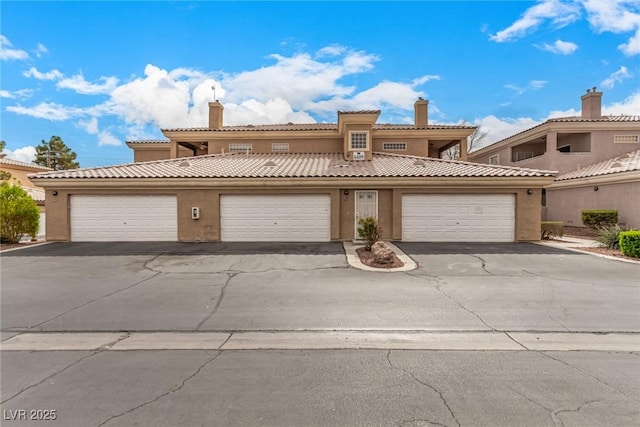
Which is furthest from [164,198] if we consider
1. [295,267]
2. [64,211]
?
[295,267]

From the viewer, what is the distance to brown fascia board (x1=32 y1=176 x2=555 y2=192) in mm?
14367

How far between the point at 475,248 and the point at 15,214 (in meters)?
20.4

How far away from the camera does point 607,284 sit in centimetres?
769

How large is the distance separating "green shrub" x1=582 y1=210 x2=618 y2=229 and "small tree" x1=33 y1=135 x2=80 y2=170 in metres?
65.8

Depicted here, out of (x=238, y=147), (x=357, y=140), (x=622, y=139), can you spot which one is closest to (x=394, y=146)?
(x=357, y=140)

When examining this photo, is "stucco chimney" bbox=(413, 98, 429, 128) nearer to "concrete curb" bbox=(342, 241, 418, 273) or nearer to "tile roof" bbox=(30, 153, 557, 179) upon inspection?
"tile roof" bbox=(30, 153, 557, 179)

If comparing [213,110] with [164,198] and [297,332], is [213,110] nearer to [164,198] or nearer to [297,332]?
[164,198]

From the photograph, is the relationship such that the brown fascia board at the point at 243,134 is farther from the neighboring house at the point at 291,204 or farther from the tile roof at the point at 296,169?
the neighboring house at the point at 291,204

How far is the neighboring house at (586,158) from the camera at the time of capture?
16.9 meters

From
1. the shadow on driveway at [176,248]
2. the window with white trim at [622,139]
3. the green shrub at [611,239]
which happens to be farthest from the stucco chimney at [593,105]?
the shadow on driveway at [176,248]

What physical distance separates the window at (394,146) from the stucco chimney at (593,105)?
48.5 feet

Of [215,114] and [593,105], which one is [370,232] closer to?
[215,114]

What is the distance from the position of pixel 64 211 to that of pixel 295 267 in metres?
12.5

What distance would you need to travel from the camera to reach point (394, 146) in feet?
69.4
